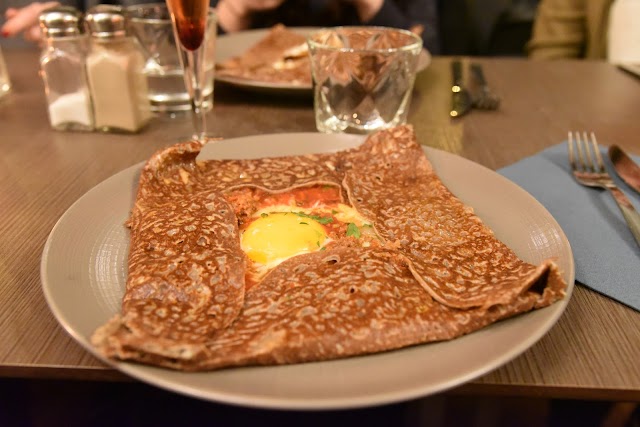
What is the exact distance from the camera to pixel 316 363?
95cm

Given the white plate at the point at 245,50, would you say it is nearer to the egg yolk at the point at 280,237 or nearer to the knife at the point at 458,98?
the knife at the point at 458,98

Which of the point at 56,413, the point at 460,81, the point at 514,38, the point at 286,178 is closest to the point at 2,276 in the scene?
the point at 56,413

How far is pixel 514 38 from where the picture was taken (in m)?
5.79

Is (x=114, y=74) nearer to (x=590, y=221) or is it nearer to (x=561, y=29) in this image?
(x=590, y=221)

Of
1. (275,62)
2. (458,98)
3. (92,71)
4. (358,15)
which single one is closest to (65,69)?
(92,71)

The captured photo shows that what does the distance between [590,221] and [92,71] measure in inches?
71.9

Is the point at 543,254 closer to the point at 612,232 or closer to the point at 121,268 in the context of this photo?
the point at 612,232

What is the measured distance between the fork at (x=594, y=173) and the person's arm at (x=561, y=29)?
8.27ft

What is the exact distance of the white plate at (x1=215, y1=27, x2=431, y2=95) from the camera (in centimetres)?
240

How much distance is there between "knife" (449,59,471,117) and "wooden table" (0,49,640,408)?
0.04 meters

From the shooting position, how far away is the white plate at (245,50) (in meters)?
2.40

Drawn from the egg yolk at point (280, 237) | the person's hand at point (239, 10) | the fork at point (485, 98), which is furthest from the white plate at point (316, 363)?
the person's hand at point (239, 10)

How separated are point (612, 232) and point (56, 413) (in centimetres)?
160


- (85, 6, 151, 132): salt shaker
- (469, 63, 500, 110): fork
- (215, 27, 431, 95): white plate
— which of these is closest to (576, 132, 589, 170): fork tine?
(469, 63, 500, 110): fork
